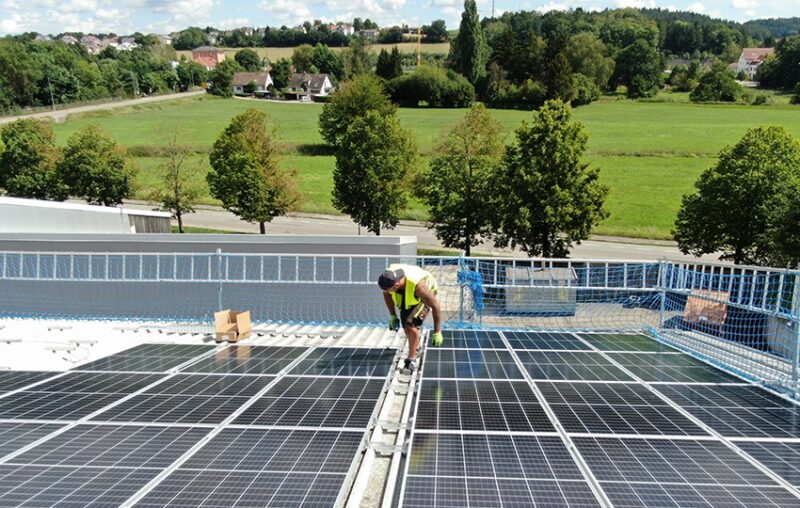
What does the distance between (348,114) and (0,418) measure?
2719 inches

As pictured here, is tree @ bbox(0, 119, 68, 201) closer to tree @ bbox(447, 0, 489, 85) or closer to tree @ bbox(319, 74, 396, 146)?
tree @ bbox(319, 74, 396, 146)

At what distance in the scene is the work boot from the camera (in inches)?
308

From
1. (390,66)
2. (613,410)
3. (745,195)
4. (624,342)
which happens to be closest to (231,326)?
(613,410)

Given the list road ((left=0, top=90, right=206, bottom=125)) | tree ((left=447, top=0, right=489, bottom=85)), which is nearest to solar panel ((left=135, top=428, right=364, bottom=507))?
road ((left=0, top=90, right=206, bottom=125))

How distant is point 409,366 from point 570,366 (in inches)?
93.2

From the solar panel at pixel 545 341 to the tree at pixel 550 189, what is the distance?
16699 millimetres

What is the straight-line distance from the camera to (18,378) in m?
7.38

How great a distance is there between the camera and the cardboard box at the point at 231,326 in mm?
10016

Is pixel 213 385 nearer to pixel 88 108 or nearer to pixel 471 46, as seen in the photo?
pixel 88 108

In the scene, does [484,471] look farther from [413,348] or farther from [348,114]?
[348,114]

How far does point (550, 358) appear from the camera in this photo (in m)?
8.57

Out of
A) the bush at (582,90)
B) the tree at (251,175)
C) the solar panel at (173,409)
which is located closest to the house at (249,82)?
the bush at (582,90)

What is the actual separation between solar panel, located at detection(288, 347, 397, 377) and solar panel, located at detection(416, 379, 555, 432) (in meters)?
0.96

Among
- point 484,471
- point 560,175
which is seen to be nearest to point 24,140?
Answer: point 560,175
